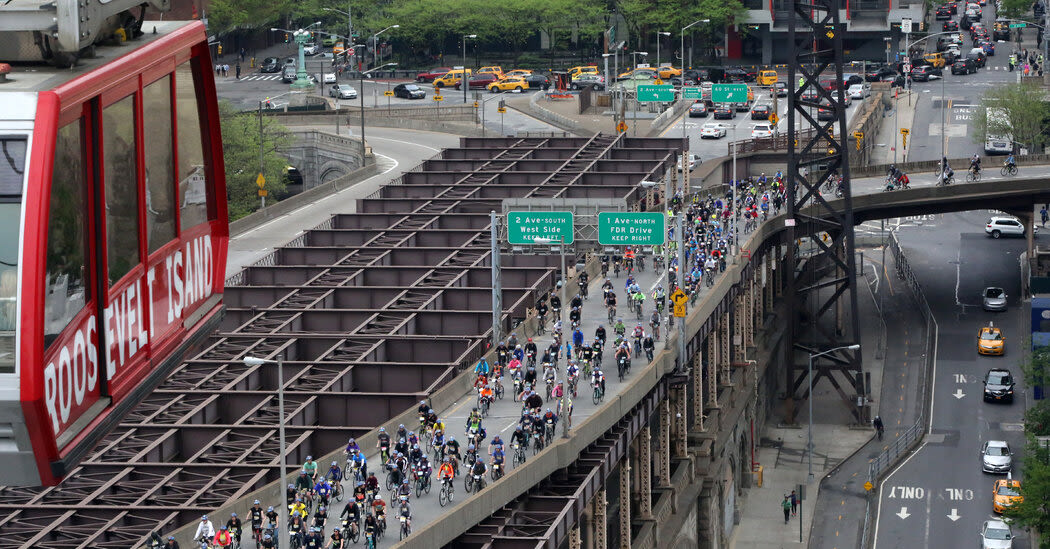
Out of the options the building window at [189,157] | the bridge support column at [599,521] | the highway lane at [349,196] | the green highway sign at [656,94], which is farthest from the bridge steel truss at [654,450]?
the building window at [189,157]

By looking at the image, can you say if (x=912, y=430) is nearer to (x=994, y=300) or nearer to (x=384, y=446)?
(x=994, y=300)

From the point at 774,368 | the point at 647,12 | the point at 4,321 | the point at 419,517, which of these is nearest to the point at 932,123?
the point at 647,12

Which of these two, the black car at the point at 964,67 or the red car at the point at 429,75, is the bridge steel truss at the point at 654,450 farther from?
the red car at the point at 429,75

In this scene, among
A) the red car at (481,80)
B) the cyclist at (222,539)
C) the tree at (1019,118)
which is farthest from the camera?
the red car at (481,80)

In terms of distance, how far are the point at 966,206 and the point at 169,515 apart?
3273 inches

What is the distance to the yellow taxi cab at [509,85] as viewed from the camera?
17938cm

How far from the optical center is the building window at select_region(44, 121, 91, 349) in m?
17.7

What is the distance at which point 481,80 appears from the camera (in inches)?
7165

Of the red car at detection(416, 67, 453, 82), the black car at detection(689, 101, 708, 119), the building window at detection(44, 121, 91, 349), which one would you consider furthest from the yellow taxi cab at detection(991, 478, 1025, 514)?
the red car at detection(416, 67, 453, 82)

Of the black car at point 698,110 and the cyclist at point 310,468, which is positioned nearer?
the cyclist at point 310,468

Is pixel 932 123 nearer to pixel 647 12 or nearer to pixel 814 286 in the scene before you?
pixel 647 12

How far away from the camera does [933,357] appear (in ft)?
381

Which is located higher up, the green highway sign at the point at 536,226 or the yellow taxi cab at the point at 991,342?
the green highway sign at the point at 536,226

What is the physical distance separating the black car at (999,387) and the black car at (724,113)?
200 feet
